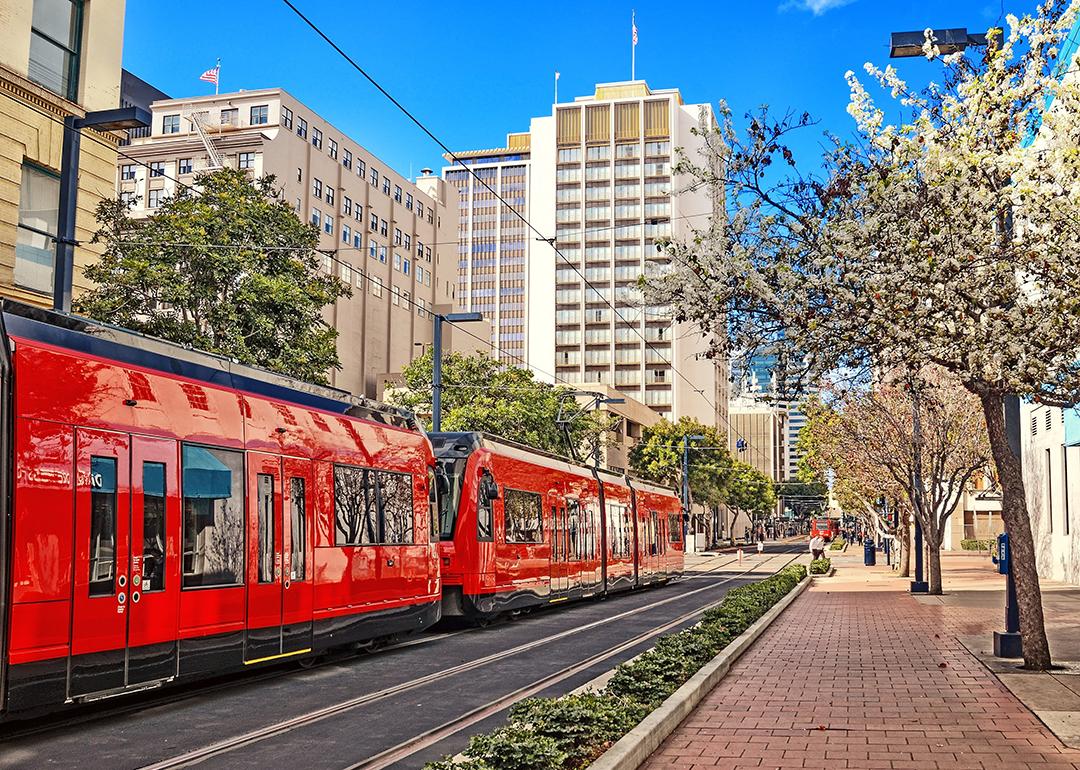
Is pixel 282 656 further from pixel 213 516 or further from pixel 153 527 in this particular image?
pixel 153 527

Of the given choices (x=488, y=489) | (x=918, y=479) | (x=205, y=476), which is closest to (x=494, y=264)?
(x=918, y=479)

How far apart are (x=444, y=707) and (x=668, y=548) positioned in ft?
92.8

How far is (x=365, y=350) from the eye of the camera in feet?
238

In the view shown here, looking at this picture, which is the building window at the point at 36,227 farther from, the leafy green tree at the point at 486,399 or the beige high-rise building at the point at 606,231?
the beige high-rise building at the point at 606,231

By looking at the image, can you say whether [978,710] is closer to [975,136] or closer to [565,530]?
[975,136]

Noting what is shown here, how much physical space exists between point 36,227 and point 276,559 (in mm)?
12417

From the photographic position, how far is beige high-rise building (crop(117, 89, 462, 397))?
66.5 metres

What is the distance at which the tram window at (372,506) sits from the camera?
14164mm

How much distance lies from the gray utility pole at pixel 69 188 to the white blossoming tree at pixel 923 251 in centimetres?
791

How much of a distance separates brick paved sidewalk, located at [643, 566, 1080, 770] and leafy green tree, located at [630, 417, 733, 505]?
215 feet

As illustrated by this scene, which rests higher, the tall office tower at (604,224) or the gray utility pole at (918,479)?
the tall office tower at (604,224)

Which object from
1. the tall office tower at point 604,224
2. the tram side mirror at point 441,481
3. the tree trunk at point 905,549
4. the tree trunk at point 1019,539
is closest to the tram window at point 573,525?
the tram side mirror at point 441,481

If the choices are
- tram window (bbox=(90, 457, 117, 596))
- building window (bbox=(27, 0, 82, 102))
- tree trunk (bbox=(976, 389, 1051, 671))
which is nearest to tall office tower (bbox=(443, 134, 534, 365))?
building window (bbox=(27, 0, 82, 102))

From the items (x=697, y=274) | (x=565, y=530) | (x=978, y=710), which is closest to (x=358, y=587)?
(x=697, y=274)
